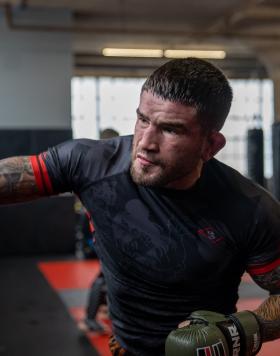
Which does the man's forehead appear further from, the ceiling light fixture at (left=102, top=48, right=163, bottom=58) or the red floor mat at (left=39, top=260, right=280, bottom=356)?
the ceiling light fixture at (left=102, top=48, right=163, bottom=58)

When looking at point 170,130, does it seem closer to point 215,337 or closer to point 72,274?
point 215,337

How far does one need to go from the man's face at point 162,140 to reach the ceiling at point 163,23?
198 inches

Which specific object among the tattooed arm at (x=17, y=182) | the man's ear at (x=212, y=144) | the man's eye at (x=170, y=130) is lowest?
the tattooed arm at (x=17, y=182)

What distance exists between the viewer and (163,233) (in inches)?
58.2

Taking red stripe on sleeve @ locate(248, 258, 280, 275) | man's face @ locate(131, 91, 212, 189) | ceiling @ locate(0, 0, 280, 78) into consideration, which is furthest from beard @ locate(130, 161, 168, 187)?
ceiling @ locate(0, 0, 280, 78)

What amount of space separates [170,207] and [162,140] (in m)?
0.20

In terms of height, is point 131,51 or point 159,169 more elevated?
point 131,51

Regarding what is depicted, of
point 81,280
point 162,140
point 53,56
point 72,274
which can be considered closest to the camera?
point 162,140

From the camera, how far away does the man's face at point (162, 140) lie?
4.59 ft

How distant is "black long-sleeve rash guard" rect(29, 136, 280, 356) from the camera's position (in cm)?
147

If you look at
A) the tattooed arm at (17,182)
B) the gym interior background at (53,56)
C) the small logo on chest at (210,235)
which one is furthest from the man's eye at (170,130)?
the gym interior background at (53,56)

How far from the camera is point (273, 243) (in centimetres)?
148

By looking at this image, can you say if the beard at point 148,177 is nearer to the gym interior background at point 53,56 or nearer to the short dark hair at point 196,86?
the short dark hair at point 196,86

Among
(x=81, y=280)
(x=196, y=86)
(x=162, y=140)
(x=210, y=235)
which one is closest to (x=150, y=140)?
(x=162, y=140)
